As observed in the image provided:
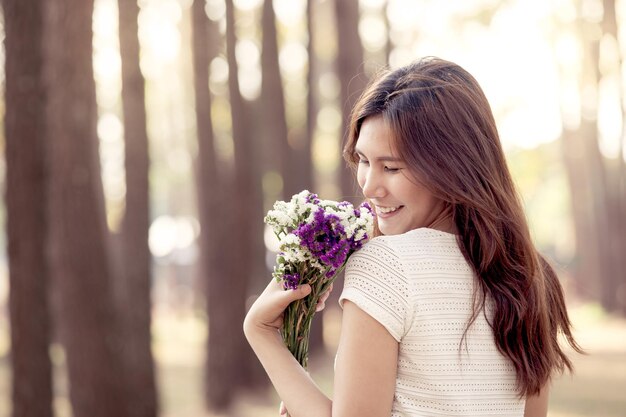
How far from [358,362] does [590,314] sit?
2451cm

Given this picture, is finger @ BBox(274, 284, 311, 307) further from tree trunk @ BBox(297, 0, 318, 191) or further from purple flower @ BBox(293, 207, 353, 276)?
tree trunk @ BBox(297, 0, 318, 191)

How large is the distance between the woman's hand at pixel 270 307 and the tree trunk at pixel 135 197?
8.23 meters

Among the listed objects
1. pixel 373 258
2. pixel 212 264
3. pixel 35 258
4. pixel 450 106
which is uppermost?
pixel 450 106

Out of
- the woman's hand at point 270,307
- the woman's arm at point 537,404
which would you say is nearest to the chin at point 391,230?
the woman's hand at point 270,307

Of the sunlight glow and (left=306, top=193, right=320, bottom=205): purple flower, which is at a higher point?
the sunlight glow

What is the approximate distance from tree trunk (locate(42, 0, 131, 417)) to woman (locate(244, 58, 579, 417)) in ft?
19.7

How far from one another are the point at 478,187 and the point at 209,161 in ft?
37.3

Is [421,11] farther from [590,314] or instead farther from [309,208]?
[309,208]

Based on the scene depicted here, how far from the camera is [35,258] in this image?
8.33m

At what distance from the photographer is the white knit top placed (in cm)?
238

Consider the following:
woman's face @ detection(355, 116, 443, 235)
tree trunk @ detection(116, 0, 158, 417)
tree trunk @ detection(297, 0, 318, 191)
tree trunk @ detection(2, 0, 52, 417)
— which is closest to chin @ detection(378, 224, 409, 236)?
woman's face @ detection(355, 116, 443, 235)

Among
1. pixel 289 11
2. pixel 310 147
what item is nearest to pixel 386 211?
pixel 310 147

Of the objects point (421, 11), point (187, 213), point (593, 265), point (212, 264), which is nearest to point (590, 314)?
point (593, 265)

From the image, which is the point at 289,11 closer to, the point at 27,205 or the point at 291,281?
the point at 27,205
